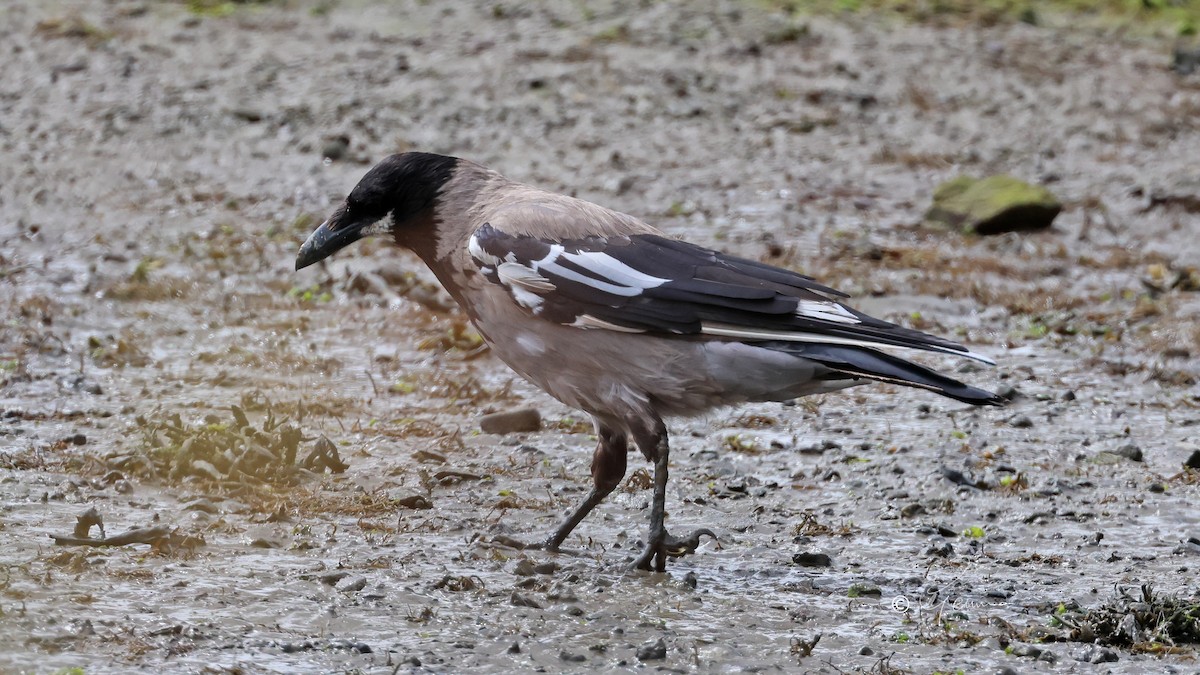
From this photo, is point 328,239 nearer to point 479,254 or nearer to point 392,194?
point 392,194

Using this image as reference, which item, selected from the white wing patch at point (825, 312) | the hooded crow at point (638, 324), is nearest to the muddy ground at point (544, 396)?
the hooded crow at point (638, 324)

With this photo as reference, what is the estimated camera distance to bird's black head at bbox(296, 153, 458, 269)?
6.21 meters

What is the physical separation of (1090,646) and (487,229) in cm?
262

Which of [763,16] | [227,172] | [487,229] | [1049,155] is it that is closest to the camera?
[487,229]

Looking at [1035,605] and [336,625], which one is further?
[1035,605]

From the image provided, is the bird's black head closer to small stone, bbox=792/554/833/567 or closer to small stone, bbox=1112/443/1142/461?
small stone, bbox=792/554/833/567

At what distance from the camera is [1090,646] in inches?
200

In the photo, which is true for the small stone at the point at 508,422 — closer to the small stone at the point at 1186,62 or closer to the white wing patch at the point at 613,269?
the white wing patch at the point at 613,269

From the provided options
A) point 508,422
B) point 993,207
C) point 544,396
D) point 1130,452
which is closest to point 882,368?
point 1130,452

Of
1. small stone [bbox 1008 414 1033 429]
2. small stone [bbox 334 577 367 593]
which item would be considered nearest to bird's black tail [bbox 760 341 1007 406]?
small stone [bbox 334 577 367 593]

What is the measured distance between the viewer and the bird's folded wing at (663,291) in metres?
5.62

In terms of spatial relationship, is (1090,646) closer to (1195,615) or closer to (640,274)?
(1195,615)

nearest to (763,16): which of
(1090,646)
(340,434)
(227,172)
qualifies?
(227,172)

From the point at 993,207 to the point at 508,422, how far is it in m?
5.18
